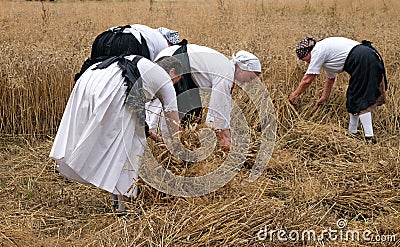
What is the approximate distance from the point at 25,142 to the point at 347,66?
10.4ft

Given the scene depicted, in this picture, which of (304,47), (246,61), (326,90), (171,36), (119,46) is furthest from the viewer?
(326,90)

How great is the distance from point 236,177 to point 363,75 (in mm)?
2276

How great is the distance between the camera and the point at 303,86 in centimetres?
481

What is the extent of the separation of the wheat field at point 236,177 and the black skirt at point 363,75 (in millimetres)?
300

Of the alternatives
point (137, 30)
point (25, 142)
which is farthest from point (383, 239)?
point (25, 142)

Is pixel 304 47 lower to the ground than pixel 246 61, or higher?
lower

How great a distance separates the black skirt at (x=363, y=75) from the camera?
15.6 feet

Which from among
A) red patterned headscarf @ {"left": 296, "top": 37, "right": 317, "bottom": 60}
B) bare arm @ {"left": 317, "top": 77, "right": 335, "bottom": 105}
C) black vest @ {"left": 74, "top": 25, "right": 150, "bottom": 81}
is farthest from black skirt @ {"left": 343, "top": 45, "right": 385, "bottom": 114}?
black vest @ {"left": 74, "top": 25, "right": 150, "bottom": 81}

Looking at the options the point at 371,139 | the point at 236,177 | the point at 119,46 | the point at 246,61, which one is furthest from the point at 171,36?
the point at 371,139

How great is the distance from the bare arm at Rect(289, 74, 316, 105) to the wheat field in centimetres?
11

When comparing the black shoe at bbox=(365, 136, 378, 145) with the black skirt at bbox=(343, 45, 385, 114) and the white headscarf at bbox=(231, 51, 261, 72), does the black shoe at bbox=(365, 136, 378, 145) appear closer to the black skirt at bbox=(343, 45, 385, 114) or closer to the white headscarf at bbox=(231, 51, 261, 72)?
the black skirt at bbox=(343, 45, 385, 114)

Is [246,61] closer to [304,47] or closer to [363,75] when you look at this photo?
[304,47]

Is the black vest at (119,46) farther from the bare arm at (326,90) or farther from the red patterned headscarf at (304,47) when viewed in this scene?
the bare arm at (326,90)

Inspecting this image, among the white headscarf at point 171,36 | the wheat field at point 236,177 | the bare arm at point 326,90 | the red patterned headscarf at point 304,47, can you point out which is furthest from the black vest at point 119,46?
the bare arm at point 326,90
